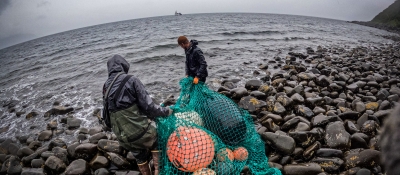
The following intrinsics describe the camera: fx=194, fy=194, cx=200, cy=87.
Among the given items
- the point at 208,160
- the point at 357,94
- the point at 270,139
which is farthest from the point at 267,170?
the point at 357,94

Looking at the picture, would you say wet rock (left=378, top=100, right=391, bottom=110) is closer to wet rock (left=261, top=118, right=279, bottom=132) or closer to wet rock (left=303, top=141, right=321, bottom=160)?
wet rock (left=303, top=141, right=321, bottom=160)

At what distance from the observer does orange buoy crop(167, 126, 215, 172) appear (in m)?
2.96

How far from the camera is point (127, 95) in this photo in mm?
2914

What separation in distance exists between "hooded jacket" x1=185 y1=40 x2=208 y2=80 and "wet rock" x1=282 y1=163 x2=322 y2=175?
3239 mm

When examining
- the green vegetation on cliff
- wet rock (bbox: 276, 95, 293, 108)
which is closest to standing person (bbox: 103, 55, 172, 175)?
wet rock (bbox: 276, 95, 293, 108)

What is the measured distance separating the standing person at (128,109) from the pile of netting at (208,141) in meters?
0.32

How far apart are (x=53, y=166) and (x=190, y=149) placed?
3432mm

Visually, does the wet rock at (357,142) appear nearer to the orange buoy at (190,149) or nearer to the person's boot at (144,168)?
the orange buoy at (190,149)

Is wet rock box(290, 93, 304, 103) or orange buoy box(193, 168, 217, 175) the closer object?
orange buoy box(193, 168, 217, 175)

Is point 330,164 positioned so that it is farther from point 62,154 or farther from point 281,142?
point 62,154

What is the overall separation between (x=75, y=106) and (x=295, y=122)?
820cm

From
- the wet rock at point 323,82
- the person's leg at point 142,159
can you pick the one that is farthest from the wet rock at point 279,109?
the person's leg at point 142,159

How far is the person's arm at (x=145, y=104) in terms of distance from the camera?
3.01 metres

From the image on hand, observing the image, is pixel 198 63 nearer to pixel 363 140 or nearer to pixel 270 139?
pixel 270 139
